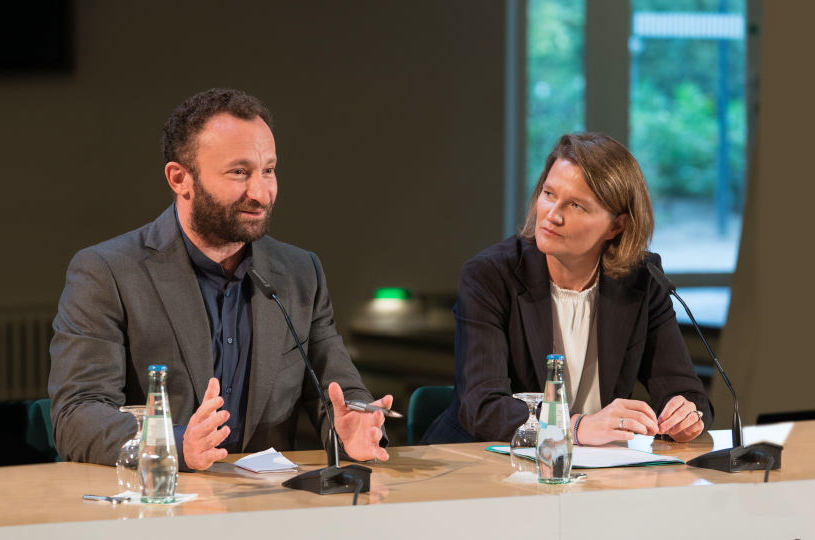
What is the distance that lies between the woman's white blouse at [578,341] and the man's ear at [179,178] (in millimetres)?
918

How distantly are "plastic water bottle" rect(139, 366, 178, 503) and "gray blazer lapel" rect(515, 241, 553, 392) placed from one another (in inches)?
43.8

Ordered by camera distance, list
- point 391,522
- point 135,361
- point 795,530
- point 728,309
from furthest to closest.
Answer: point 728,309
point 135,361
point 795,530
point 391,522

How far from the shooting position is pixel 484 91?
441cm

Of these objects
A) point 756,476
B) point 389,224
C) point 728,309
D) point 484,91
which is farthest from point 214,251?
point 728,309

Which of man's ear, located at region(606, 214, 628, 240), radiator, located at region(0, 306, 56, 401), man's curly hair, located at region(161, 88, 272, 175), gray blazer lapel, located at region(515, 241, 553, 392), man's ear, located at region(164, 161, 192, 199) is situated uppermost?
man's curly hair, located at region(161, 88, 272, 175)

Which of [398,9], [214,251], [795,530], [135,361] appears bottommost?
[795,530]

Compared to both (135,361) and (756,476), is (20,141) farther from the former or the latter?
(756,476)

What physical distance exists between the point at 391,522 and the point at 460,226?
2955 mm

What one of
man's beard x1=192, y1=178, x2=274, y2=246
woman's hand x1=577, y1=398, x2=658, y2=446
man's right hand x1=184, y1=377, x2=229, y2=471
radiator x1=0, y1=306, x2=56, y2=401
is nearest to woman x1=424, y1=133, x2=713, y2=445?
woman's hand x1=577, y1=398, x2=658, y2=446

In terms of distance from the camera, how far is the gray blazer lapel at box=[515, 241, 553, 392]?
2.45 m

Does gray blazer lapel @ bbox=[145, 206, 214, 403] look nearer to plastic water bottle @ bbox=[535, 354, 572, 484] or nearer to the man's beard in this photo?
the man's beard

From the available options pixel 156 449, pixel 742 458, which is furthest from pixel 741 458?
pixel 156 449

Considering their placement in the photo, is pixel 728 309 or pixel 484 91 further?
pixel 728 309

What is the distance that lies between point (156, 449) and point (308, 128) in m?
2.72
